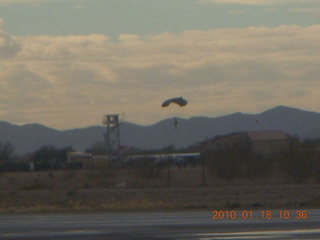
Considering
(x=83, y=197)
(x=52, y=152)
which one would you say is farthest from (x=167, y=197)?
(x=52, y=152)

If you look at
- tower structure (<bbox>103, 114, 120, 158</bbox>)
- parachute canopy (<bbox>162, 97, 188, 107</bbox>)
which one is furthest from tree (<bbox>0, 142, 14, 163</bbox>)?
parachute canopy (<bbox>162, 97, 188, 107</bbox>)

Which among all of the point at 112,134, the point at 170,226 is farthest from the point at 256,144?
the point at 170,226

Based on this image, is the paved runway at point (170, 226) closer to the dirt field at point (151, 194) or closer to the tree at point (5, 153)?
the dirt field at point (151, 194)
